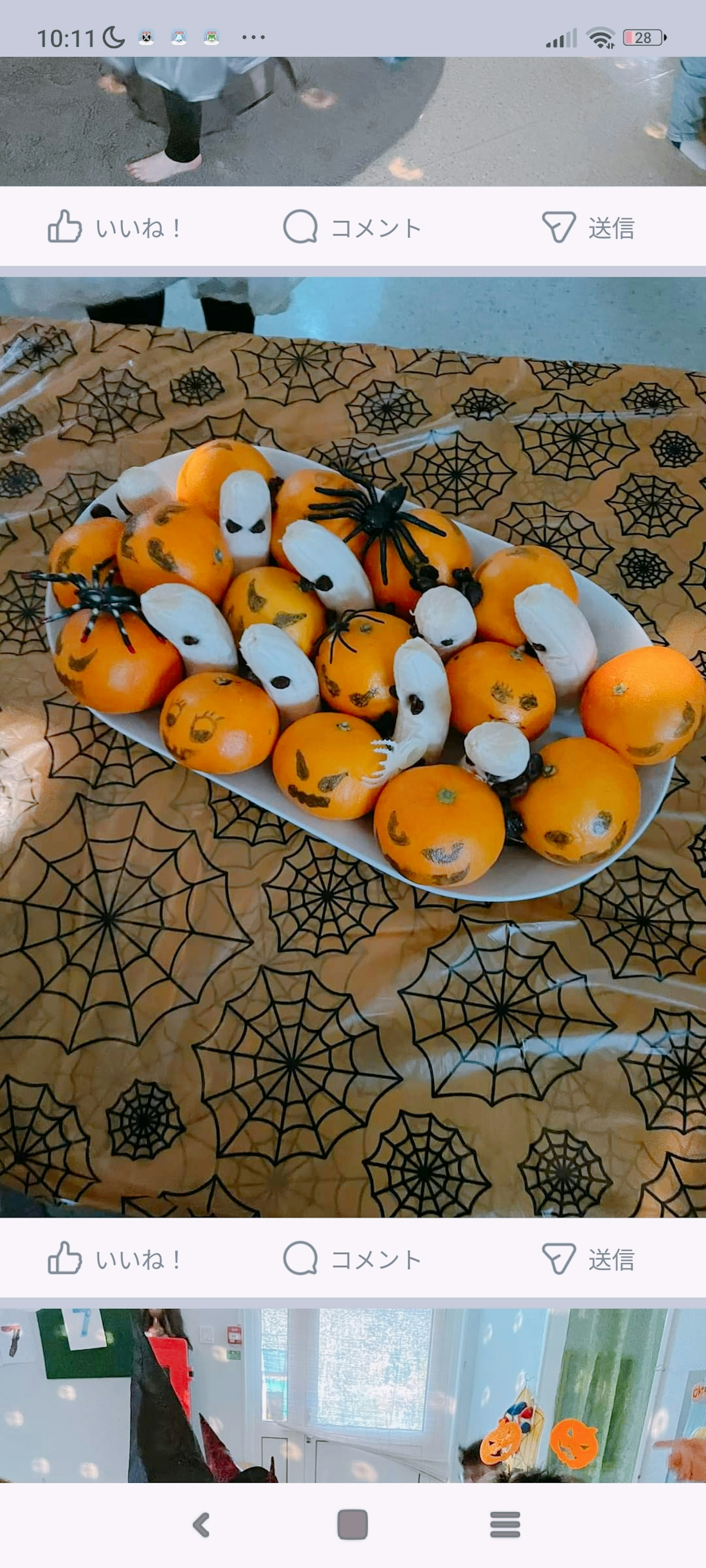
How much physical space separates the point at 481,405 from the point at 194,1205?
2.07 ft

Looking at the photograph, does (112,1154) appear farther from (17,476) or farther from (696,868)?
(17,476)

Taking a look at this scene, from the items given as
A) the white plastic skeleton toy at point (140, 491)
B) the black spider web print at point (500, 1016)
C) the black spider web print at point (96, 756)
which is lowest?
the black spider web print at point (500, 1016)

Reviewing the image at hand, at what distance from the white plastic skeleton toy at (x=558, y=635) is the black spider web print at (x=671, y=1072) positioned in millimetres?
200

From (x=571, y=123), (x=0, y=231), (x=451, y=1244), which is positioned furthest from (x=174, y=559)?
(x=571, y=123)

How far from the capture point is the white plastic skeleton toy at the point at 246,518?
25.8 inches

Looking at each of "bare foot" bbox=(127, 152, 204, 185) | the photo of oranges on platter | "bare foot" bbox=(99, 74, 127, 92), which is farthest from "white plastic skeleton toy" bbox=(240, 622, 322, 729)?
"bare foot" bbox=(99, 74, 127, 92)

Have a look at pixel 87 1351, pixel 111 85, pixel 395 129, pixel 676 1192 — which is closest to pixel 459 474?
pixel 676 1192

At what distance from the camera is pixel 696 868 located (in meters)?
0.67

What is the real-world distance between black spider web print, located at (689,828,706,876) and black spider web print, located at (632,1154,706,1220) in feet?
0.55

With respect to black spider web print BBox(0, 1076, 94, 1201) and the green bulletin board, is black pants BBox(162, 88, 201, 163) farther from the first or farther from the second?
the green bulletin board

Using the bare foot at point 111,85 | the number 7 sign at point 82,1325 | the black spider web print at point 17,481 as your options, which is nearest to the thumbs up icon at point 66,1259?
the number 7 sign at point 82,1325

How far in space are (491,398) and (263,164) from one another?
92 cm

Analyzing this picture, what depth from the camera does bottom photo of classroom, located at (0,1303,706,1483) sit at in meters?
0.52

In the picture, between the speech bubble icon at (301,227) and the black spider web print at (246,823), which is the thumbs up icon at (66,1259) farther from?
the speech bubble icon at (301,227)
